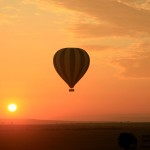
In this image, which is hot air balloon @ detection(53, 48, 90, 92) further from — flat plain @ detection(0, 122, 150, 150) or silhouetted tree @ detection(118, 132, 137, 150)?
silhouetted tree @ detection(118, 132, 137, 150)

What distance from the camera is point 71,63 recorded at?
1961 inches

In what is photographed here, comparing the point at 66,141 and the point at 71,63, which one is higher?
the point at 71,63

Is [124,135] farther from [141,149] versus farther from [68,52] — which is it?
[68,52]

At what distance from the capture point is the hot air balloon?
49375 millimetres

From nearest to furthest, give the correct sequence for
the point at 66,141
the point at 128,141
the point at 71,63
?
1. the point at 128,141
2. the point at 71,63
3. the point at 66,141

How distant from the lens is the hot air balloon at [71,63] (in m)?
49.4

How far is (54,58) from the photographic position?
49.5 m

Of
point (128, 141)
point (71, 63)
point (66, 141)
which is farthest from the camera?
point (66, 141)

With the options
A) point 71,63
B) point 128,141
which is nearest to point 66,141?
point 71,63

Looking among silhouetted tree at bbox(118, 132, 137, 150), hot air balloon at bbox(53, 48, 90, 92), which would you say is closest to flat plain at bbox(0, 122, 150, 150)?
silhouetted tree at bbox(118, 132, 137, 150)

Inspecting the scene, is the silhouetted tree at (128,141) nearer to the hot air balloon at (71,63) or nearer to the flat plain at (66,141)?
the flat plain at (66,141)

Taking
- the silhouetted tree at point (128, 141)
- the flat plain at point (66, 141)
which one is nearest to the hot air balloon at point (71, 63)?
the flat plain at point (66, 141)

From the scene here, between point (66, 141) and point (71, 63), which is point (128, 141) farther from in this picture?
point (66, 141)

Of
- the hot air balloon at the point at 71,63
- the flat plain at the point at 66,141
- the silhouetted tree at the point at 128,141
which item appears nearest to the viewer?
the silhouetted tree at the point at 128,141
